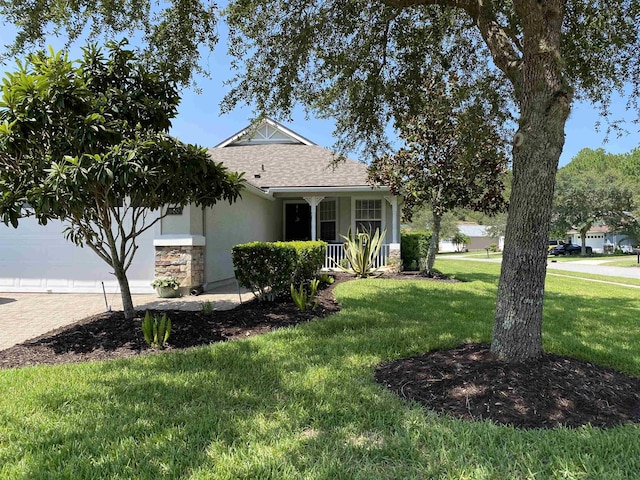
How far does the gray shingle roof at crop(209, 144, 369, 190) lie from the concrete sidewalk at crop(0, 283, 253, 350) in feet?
15.9

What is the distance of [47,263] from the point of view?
9.91 meters

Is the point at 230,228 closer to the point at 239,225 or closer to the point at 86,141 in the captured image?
the point at 239,225

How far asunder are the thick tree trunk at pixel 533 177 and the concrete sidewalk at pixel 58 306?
5219 millimetres

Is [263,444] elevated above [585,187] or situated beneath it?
situated beneath

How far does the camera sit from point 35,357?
15.5ft

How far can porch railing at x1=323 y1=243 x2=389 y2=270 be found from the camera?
532 inches

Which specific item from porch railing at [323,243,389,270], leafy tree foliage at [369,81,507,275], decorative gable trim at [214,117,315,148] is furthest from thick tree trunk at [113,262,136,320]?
decorative gable trim at [214,117,315,148]

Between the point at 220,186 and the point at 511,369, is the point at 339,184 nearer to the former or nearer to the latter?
the point at 220,186

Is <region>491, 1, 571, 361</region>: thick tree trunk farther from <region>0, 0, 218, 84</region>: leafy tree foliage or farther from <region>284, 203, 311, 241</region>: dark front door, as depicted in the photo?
<region>284, 203, 311, 241</region>: dark front door

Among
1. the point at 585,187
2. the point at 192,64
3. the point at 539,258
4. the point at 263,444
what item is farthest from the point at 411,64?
the point at 585,187

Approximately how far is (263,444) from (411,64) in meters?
6.29

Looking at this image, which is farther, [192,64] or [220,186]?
[220,186]

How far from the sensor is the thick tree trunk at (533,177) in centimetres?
353

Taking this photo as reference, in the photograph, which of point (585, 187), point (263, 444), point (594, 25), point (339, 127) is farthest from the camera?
point (585, 187)
